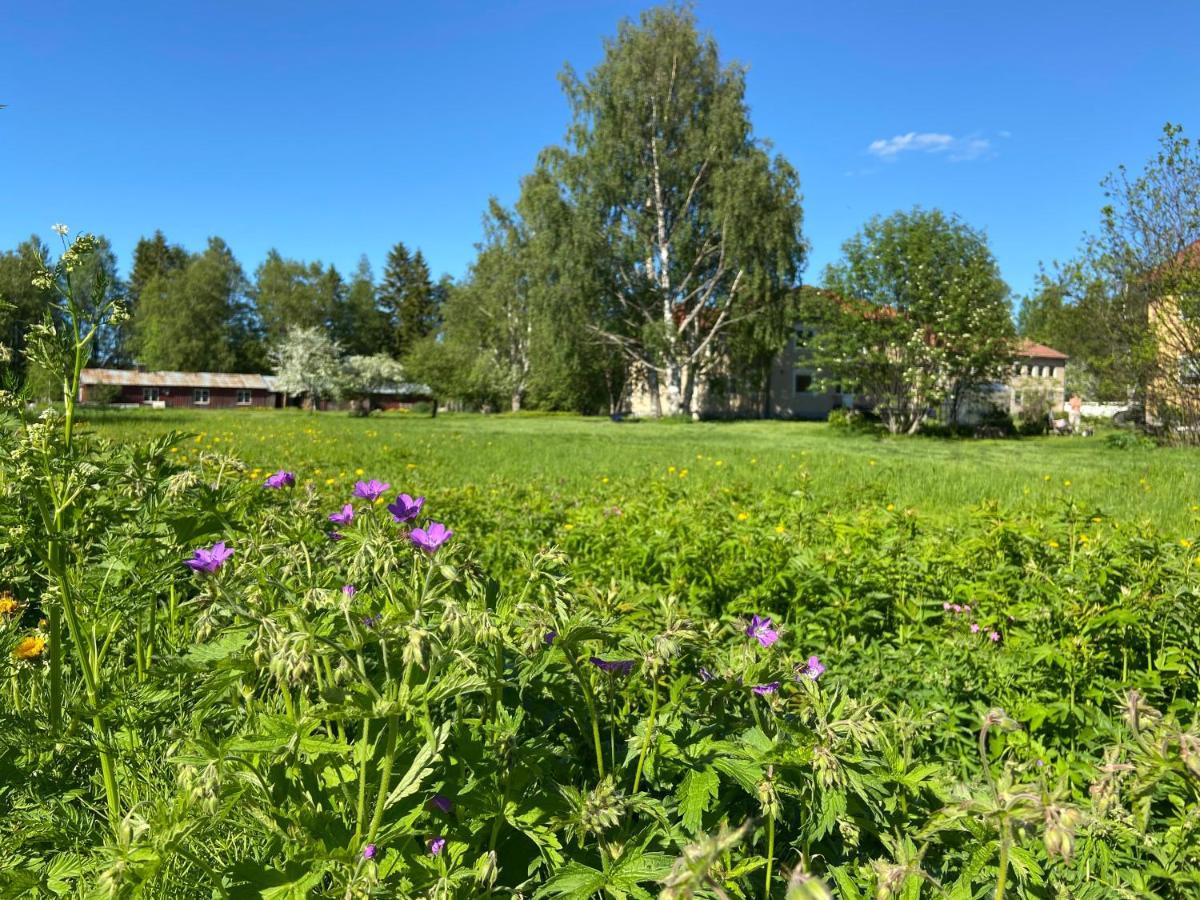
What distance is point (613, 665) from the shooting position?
1306mm

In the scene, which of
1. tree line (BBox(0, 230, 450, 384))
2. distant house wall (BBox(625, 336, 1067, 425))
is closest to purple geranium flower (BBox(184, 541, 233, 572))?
distant house wall (BBox(625, 336, 1067, 425))

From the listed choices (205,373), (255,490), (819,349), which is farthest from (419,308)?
(255,490)

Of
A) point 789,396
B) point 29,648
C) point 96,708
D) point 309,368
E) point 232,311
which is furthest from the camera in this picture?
point 232,311

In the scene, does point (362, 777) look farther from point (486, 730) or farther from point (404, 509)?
point (404, 509)

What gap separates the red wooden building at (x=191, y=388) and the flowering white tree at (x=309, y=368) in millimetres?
8983

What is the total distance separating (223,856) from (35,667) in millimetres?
895

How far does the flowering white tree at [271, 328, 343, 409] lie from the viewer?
133ft

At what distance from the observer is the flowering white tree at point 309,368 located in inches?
1599

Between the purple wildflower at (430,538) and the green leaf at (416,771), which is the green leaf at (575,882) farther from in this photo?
the purple wildflower at (430,538)

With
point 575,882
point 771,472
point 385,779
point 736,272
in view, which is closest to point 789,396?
point 736,272

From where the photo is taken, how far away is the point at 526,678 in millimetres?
1247

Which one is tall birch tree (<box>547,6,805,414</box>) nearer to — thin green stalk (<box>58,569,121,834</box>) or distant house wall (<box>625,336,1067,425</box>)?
distant house wall (<box>625,336,1067,425</box>)

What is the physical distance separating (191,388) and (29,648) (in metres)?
56.4

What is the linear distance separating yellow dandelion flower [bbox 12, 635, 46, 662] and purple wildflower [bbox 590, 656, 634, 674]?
4.73 ft
